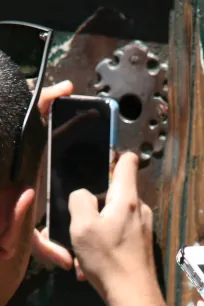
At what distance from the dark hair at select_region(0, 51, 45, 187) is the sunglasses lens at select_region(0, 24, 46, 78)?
0.06 meters

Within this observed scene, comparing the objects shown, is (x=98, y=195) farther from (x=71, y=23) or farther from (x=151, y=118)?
(x=71, y=23)

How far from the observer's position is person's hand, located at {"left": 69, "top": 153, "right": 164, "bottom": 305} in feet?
2.50

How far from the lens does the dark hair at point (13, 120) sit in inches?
23.2

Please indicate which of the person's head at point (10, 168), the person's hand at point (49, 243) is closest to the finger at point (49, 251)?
the person's hand at point (49, 243)

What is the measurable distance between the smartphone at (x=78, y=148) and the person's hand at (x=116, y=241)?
0.01 metres

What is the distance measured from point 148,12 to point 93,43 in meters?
0.08

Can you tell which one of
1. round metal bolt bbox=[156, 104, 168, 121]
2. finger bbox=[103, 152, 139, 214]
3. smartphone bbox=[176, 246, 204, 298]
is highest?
round metal bolt bbox=[156, 104, 168, 121]

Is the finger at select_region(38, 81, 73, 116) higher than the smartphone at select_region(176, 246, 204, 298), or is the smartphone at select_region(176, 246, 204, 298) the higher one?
the finger at select_region(38, 81, 73, 116)

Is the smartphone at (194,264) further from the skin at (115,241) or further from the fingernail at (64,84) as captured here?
the fingernail at (64,84)

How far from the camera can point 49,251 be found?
81cm

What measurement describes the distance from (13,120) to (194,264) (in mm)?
216

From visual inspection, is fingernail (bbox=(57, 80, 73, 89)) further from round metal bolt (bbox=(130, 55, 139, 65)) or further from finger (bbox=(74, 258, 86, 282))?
finger (bbox=(74, 258, 86, 282))

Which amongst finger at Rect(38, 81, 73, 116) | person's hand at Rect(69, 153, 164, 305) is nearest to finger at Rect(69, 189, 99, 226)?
person's hand at Rect(69, 153, 164, 305)

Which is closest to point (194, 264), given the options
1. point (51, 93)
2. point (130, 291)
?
point (130, 291)
